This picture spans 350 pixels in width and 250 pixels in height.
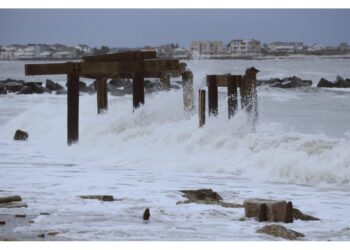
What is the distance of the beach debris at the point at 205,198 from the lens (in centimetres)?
703

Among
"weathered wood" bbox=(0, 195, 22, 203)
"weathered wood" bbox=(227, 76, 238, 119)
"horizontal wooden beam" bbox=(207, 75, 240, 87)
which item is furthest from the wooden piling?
"weathered wood" bbox=(0, 195, 22, 203)

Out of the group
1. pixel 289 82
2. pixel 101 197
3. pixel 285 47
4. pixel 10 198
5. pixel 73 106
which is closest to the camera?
pixel 10 198

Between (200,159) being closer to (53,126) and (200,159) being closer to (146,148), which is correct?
(146,148)

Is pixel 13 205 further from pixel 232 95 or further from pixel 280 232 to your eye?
pixel 232 95

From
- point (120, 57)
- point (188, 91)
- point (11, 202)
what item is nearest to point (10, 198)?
point (11, 202)

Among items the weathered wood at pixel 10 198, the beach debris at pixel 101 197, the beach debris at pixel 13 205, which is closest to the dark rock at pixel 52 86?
the beach debris at pixel 101 197

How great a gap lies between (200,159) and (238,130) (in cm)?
131

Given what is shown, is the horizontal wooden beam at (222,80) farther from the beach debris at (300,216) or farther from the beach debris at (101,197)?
the beach debris at (300,216)

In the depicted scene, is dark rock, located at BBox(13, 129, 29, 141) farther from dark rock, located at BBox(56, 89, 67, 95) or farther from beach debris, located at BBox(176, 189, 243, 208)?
dark rock, located at BBox(56, 89, 67, 95)

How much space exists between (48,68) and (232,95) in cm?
254

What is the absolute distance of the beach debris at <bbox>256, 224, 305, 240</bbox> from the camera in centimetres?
582

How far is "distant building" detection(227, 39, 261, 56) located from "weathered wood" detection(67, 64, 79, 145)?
126 inches

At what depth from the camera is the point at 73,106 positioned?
1191 centimetres
